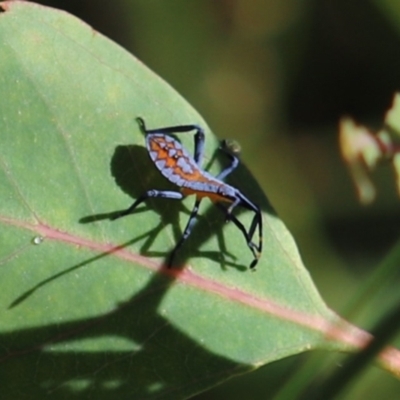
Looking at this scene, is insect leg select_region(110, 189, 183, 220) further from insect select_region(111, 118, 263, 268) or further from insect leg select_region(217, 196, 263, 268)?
insect leg select_region(217, 196, 263, 268)

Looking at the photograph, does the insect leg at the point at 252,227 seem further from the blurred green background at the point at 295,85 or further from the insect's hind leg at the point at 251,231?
the blurred green background at the point at 295,85

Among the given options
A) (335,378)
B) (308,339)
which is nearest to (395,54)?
(308,339)

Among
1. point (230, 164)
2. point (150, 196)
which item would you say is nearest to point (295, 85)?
point (230, 164)

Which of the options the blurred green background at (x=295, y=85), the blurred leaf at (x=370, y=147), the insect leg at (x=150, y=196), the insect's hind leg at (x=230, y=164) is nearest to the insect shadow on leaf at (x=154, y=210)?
the insect leg at (x=150, y=196)

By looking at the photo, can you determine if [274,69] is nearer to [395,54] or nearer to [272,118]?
[272,118]

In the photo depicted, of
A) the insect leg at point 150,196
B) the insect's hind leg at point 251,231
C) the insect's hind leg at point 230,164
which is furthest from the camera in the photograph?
the insect's hind leg at point 230,164
